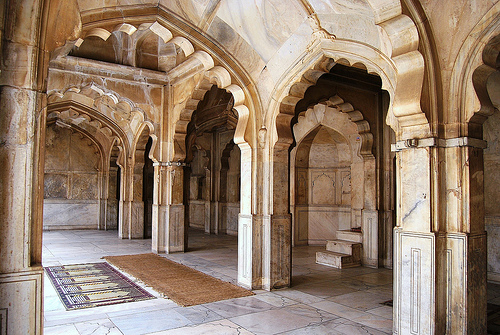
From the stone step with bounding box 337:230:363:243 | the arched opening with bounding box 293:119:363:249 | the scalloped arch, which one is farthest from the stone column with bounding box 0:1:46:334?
the arched opening with bounding box 293:119:363:249

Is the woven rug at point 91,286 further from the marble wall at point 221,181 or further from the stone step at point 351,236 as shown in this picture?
the marble wall at point 221,181

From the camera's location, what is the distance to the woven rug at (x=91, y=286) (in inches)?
236

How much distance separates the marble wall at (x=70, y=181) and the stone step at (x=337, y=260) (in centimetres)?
1138

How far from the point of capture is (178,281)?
23.6ft

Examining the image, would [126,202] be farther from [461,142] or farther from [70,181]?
[461,142]

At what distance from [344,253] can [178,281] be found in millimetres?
3979

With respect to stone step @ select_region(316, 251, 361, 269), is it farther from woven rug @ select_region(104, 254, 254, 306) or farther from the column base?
the column base

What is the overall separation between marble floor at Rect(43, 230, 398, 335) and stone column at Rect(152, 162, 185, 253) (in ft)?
7.32

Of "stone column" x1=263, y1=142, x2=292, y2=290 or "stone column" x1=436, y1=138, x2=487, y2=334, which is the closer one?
"stone column" x1=436, y1=138, x2=487, y2=334

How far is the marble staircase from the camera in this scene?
8.71 m

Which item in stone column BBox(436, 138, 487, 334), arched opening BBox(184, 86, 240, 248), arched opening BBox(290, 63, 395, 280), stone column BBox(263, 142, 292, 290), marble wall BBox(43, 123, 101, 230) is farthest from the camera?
marble wall BBox(43, 123, 101, 230)

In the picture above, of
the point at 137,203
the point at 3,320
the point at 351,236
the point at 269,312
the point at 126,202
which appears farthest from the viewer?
the point at 126,202

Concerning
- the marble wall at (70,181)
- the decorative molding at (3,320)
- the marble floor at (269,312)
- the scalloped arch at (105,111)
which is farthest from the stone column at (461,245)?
the marble wall at (70,181)

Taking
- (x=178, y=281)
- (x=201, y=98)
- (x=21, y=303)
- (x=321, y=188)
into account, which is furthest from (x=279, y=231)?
(x=321, y=188)
